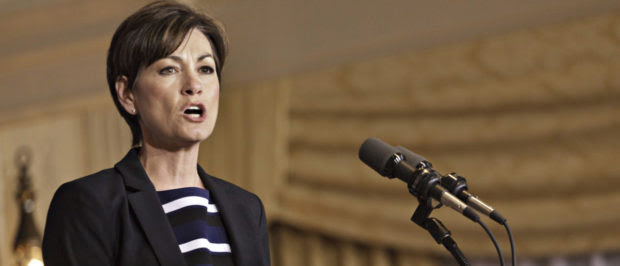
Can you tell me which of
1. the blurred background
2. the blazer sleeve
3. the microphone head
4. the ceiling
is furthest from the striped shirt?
the ceiling

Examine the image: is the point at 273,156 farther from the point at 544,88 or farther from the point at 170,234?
the point at 170,234

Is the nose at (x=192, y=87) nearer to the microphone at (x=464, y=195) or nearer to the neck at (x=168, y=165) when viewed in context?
the neck at (x=168, y=165)

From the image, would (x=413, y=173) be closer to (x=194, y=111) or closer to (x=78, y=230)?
(x=194, y=111)

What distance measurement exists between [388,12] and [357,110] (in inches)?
18.9

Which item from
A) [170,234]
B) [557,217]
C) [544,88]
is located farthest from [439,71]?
[170,234]

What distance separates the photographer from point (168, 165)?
54.0 inches

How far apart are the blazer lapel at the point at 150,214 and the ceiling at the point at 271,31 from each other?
8.57ft

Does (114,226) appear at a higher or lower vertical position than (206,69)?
lower

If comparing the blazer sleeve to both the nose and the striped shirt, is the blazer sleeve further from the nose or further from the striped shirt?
the nose

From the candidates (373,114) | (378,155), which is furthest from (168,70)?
(373,114)

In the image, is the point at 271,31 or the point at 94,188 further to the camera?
the point at 271,31

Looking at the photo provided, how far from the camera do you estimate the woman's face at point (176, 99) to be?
1348 millimetres

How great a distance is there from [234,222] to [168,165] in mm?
143

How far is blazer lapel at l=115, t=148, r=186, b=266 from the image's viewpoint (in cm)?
125
